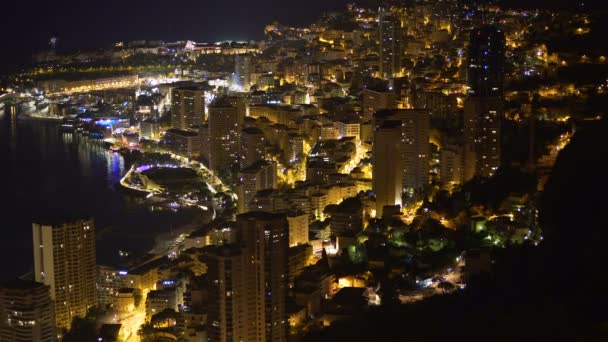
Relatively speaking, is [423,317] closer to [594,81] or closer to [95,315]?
[95,315]

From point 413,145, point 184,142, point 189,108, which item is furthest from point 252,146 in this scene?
point 189,108

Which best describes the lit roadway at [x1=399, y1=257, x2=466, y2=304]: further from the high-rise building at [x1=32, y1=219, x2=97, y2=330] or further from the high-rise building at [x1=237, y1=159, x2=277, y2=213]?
the high-rise building at [x1=237, y1=159, x2=277, y2=213]

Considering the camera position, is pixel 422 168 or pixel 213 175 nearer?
pixel 422 168

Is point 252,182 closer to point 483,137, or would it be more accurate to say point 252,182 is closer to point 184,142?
point 483,137

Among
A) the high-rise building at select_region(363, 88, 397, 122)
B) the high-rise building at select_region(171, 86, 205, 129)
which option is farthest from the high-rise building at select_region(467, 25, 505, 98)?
the high-rise building at select_region(171, 86, 205, 129)

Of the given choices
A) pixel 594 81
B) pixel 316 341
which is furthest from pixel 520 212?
pixel 316 341

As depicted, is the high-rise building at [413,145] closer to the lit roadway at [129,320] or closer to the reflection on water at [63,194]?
the reflection on water at [63,194]
